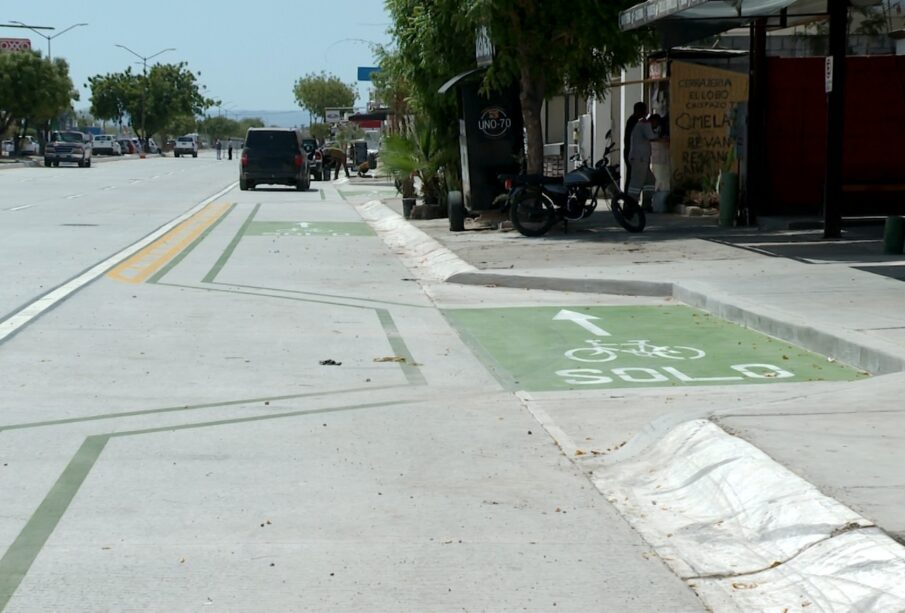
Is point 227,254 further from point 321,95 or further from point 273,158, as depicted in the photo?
point 321,95

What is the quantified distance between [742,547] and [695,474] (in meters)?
0.99

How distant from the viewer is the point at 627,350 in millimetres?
10969

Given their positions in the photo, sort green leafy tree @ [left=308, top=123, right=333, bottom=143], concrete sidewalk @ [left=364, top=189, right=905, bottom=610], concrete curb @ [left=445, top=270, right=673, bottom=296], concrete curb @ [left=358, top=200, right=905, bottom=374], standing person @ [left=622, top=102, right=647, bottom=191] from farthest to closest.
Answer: green leafy tree @ [left=308, top=123, right=333, bottom=143] < standing person @ [left=622, top=102, right=647, bottom=191] < concrete curb @ [left=445, top=270, right=673, bottom=296] < concrete curb @ [left=358, top=200, right=905, bottom=374] < concrete sidewalk @ [left=364, top=189, right=905, bottom=610]

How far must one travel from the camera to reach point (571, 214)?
21.3 m

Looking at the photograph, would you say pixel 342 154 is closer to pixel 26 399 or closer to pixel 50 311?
pixel 50 311

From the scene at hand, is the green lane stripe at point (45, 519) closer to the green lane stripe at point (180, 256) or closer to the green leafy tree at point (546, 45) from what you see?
the green lane stripe at point (180, 256)

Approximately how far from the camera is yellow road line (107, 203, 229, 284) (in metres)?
16.9

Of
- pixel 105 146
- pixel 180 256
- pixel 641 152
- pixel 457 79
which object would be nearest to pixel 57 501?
pixel 180 256

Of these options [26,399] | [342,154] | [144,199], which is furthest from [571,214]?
[342,154]

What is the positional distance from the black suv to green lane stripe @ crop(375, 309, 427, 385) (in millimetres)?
30753

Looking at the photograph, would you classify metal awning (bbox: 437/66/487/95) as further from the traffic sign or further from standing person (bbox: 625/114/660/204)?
the traffic sign

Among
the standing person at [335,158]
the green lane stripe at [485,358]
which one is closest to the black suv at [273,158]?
the standing person at [335,158]

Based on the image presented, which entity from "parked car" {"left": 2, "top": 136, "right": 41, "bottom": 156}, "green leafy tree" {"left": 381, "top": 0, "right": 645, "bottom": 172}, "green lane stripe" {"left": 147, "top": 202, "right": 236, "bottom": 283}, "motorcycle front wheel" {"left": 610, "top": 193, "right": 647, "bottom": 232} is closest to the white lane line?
"green lane stripe" {"left": 147, "top": 202, "right": 236, "bottom": 283}

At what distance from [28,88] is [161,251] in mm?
85932
